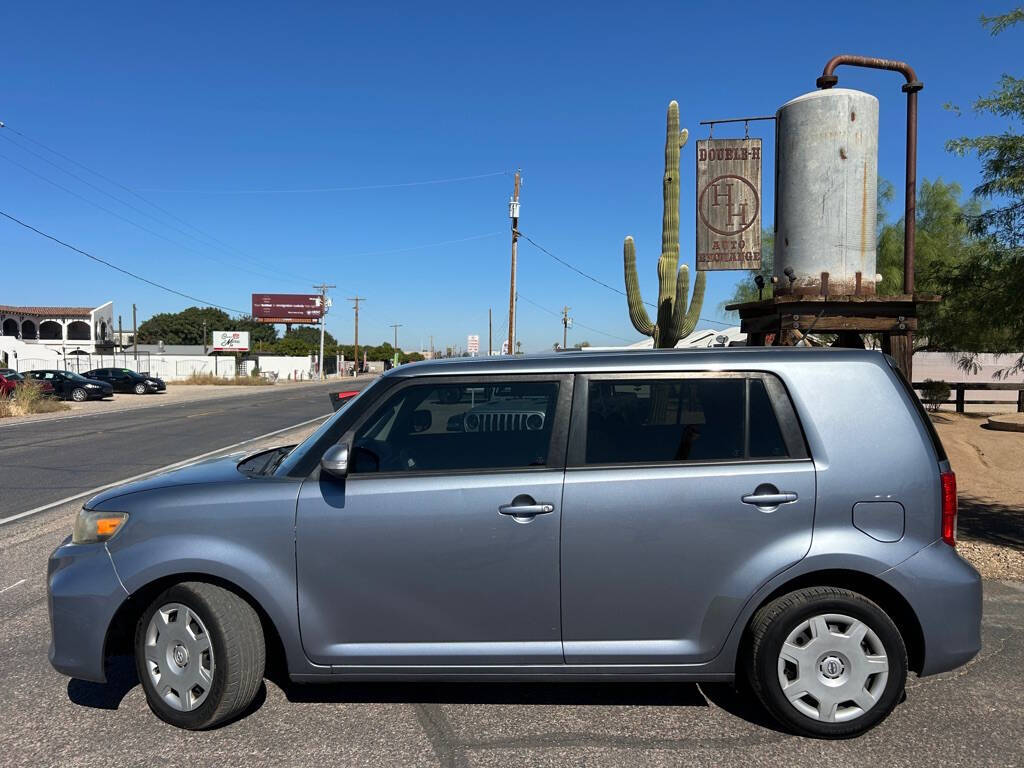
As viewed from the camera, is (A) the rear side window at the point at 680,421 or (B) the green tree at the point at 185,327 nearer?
(A) the rear side window at the point at 680,421

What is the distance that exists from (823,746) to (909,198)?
21.5ft

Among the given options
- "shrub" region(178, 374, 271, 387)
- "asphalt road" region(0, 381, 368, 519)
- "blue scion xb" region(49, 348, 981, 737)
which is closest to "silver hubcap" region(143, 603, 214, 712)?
"blue scion xb" region(49, 348, 981, 737)

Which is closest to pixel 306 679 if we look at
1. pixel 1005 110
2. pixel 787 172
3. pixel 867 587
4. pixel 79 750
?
pixel 79 750

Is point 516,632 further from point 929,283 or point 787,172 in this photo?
point 929,283

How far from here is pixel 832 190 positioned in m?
7.19

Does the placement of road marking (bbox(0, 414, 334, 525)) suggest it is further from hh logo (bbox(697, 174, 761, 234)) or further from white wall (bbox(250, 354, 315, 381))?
white wall (bbox(250, 354, 315, 381))

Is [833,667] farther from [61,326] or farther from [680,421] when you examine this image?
[61,326]

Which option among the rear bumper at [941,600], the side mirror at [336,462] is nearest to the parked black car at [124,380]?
the side mirror at [336,462]

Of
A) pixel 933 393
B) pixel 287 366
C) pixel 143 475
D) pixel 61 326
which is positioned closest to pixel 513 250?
pixel 933 393

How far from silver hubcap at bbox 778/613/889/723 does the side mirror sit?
80.0 inches

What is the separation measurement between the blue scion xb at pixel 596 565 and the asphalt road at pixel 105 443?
6.42 meters

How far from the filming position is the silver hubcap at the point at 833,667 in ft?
10.6

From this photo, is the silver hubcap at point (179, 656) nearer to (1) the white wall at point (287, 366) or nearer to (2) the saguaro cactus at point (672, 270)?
(2) the saguaro cactus at point (672, 270)

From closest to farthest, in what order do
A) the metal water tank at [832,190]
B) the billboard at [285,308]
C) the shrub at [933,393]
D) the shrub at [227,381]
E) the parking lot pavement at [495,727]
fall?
the parking lot pavement at [495,727], the metal water tank at [832,190], the shrub at [933,393], the shrub at [227,381], the billboard at [285,308]
